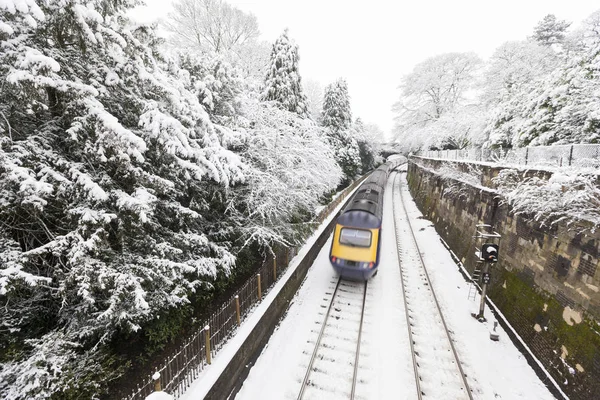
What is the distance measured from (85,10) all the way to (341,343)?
8.32m

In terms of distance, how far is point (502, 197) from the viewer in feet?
29.9

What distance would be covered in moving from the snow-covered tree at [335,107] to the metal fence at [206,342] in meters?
20.1

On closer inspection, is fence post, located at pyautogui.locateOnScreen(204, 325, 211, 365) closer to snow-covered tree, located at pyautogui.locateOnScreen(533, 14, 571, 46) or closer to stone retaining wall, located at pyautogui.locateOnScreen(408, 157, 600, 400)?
stone retaining wall, located at pyautogui.locateOnScreen(408, 157, 600, 400)

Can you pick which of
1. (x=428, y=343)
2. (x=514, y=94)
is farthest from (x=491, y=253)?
(x=514, y=94)

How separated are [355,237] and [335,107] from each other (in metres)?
19.8

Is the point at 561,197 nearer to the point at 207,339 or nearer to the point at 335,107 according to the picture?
the point at 207,339

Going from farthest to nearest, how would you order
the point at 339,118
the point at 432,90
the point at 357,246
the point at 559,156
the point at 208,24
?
the point at 432,90
the point at 339,118
the point at 208,24
the point at 357,246
the point at 559,156

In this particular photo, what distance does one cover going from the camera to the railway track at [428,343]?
222 inches

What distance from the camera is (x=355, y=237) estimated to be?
30.3ft

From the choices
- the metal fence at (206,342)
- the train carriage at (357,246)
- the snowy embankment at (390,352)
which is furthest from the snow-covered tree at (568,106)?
the metal fence at (206,342)

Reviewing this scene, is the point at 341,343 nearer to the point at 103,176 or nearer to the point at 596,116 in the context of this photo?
the point at 103,176

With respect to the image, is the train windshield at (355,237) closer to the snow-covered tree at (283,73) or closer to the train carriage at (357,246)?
the train carriage at (357,246)

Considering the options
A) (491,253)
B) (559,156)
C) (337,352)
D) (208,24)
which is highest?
(208,24)

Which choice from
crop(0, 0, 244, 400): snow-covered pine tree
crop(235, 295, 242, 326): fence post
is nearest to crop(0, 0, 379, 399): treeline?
crop(0, 0, 244, 400): snow-covered pine tree
